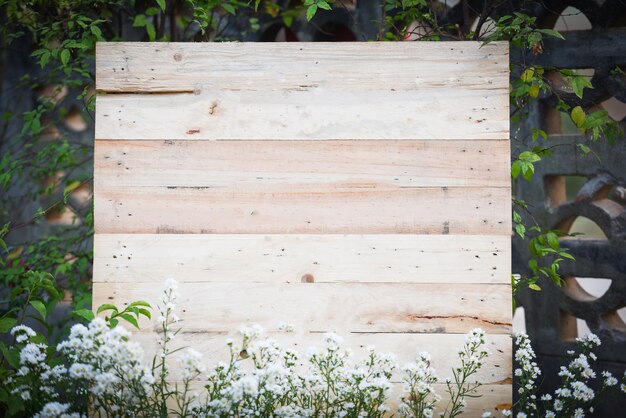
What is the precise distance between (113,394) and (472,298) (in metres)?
1.06

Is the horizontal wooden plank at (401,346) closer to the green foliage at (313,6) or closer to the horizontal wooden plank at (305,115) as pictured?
the horizontal wooden plank at (305,115)

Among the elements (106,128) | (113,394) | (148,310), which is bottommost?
(113,394)

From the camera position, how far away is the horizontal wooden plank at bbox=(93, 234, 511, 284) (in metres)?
2.17

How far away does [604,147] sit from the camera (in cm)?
279

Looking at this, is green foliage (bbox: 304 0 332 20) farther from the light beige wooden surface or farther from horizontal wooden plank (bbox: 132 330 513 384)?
horizontal wooden plank (bbox: 132 330 513 384)

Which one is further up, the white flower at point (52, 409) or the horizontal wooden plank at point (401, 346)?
the horizontal wooden plank at point (401, 346)

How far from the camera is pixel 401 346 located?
2.18m

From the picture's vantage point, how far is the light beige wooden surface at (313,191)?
2170 mm

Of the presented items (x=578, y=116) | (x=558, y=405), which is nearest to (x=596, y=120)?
(x=578, y=116)

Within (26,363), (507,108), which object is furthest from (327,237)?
(26,363)

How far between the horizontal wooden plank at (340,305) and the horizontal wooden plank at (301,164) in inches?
12.1

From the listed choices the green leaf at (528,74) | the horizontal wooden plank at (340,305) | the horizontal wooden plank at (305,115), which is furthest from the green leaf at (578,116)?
the horizontal wooden plank at (340,305)

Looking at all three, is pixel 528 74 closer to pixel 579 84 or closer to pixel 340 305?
pixel 579 84

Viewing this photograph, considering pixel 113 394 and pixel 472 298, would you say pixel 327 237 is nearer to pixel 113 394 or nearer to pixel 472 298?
pixel 472 298
